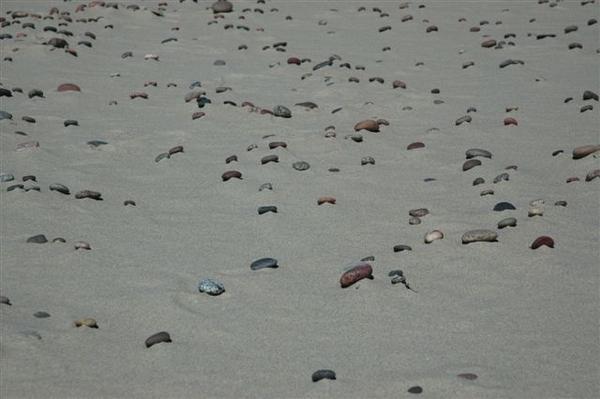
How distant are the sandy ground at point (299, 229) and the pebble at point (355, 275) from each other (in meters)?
0.06

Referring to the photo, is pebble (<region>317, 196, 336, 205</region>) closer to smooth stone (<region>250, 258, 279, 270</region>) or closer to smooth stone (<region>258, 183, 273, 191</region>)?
smooth stone (<region>258, 183, 273, 191</region>)

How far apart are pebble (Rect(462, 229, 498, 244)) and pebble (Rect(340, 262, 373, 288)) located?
670 millimetres

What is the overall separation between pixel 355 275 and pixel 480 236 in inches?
31.7

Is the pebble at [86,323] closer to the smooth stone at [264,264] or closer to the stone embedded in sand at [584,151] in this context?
the smooth stone at [264,264]

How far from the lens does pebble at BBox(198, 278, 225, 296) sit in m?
3.77

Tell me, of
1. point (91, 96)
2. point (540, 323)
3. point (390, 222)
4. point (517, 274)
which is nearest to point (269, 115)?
point (91, 96)

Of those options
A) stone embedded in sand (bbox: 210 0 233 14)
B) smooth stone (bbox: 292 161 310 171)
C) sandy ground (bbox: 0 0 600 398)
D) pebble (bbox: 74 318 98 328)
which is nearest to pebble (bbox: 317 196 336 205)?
sandy ground (bbox: 0 0 600 398)

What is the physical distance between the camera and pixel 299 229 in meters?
4.59

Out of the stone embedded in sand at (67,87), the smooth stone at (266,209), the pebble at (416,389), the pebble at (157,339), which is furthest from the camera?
the stone embedded in sand at (67,87)

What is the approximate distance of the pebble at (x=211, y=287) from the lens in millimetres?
3767

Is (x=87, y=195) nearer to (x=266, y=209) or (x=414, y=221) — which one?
(x=266, y=209)

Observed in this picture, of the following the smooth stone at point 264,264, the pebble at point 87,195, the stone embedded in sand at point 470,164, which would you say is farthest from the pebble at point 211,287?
the stone embedded in sand at point 470,164

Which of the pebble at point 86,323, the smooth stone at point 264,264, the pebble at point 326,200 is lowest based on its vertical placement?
the pebble at point 86,323

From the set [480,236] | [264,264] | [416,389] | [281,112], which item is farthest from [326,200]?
[416,389]
